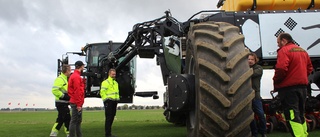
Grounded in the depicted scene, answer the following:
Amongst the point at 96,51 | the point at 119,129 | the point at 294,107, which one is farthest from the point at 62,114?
the point at 294,107

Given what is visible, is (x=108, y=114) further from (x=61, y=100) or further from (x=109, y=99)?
(x=61, y=100)

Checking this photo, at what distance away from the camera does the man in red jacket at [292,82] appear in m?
4.70

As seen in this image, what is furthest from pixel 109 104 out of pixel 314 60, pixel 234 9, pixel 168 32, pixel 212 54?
pixel 212 54

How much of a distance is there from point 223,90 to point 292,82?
1850 mm

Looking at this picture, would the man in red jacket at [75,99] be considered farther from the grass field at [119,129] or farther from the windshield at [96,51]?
the windshield at [96,51]

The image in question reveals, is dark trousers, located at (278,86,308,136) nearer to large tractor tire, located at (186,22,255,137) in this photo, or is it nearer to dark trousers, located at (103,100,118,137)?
large tractor tire, located at (186,22,255,137)

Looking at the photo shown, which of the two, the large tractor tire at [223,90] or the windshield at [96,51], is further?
the windshield at [96,51]

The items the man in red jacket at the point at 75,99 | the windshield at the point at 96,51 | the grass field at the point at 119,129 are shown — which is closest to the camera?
the man in red jacket at the point at 75,99

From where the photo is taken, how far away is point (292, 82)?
4.71 meters

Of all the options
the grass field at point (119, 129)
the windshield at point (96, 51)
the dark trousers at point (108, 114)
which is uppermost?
the windshield at point (96, 51)

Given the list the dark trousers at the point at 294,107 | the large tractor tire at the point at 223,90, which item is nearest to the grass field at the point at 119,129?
the dark trousers at the point at 294,107

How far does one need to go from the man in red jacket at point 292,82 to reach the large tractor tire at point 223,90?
4.76ft

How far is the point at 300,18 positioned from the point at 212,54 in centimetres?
352

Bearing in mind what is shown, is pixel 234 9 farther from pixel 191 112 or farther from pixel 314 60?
pixel 191 112
